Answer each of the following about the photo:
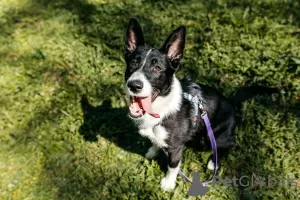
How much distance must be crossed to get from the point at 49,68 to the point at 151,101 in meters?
3.37

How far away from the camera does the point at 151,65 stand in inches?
145

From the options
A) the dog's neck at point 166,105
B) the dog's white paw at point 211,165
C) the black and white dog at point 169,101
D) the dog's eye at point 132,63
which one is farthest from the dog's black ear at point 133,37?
the dog's white paw at point 211,165

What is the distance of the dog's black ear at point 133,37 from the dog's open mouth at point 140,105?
69 cm

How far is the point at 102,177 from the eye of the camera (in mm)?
4703

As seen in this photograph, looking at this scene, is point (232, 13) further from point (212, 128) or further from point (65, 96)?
point (65, 96)

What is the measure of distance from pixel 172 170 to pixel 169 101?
1.11 meters

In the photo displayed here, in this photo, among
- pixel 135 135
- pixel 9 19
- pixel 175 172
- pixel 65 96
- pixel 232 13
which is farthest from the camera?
pixel 9 19

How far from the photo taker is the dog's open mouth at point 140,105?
368 cm

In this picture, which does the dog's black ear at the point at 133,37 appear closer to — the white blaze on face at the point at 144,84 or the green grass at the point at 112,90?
the white blaze on face at the point at 144,84

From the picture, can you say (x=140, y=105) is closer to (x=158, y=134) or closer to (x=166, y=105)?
(x=166, y=105)

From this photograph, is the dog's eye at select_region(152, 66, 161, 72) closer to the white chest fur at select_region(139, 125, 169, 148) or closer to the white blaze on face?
the white blaze on face

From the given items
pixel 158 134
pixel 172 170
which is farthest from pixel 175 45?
pixel 172 170

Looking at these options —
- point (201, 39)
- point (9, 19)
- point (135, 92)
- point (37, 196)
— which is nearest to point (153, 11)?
point (201, 39)

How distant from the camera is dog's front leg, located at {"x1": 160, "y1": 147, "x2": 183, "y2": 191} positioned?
419cm
